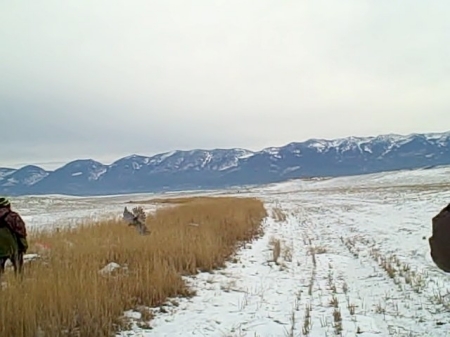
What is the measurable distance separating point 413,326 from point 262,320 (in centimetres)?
197

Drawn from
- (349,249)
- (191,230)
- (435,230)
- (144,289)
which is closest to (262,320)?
(144,289)

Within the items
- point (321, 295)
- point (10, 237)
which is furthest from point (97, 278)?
point (321, 295)

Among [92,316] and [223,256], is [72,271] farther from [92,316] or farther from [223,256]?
[223,256]

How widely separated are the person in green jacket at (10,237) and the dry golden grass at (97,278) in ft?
1.04

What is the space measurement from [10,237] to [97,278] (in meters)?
1.52

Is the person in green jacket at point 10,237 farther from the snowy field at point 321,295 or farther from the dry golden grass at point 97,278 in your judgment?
the snowy field at point 321,295

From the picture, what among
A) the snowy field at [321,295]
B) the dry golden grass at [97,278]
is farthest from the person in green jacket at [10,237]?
the snowy field at [321,295]

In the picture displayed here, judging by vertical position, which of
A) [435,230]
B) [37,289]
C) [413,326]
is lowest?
[413,326]

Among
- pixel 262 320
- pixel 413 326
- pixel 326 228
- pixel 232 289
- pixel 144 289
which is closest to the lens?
pixel 413 326

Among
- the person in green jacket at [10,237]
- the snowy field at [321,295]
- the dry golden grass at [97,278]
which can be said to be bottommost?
the snowy field at [321,295]

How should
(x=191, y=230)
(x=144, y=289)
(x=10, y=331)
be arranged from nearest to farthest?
(x=10, y=331) → (x=144, y=289) → (x=191, y=230)

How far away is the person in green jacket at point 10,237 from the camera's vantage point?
25.3 feet

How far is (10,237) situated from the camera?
777 cm

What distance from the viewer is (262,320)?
695cm
